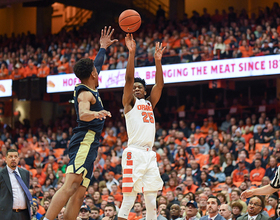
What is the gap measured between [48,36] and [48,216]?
18.9m

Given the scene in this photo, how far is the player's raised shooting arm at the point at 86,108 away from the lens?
15.6ft

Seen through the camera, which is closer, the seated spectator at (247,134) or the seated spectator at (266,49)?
the seated spectator at (266,49)

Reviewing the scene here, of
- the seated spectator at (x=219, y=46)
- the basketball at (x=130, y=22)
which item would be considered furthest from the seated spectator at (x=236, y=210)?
the seated spectator at (x=219, y=46)

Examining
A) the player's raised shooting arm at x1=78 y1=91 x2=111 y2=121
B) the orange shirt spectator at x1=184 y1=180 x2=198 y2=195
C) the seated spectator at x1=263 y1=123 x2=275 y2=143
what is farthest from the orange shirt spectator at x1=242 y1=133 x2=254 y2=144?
the player's raised shooting arm at x1=78 y1=91 x2=111 y2=121

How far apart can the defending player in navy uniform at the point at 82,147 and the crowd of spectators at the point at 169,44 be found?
9.89 meters

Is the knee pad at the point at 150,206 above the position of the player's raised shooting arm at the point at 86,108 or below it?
below

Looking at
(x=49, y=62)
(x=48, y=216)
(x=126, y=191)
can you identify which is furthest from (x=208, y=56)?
(x=48, y=216)

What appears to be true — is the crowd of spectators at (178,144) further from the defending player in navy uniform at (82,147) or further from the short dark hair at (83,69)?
the short dark hair at (83,69)

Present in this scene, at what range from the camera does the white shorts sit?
19.4 ft

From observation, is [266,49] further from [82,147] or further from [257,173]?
[82,147]

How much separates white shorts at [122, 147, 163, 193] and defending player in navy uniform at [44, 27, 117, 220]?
860 mm

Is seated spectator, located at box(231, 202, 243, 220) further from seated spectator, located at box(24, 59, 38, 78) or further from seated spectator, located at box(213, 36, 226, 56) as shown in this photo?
seated spectator, located at box(24, 59, 38, 78)

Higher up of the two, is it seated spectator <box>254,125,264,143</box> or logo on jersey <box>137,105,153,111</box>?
logo on jersey <box>137,105,153,111</box>

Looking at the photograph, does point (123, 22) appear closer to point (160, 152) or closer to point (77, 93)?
point (77, 93)
